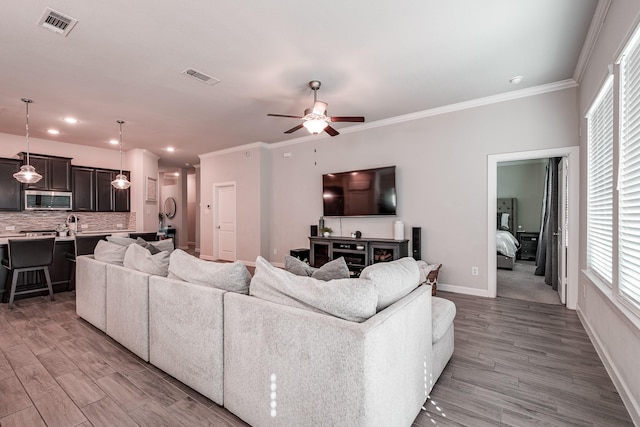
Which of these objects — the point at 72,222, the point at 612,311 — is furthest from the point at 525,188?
the point at 72,222

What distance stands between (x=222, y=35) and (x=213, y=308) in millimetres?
2371

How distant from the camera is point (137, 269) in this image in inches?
101

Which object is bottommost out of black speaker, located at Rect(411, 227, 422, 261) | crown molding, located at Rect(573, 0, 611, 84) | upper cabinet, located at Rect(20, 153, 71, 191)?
black speaker, located at Rect(411, 227, 422, 261)

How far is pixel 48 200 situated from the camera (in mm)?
5875

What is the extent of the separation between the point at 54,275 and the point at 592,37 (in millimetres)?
7172

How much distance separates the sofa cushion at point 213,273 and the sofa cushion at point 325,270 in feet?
0.93

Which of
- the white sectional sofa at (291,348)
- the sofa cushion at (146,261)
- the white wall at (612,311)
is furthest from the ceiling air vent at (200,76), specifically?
the white wall at (612,311)

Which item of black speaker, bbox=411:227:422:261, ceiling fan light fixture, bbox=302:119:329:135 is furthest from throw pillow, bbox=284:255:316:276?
black speaker, bbox=411:227:422:261

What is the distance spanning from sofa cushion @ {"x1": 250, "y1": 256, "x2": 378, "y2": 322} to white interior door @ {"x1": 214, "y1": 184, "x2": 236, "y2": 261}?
225 inches

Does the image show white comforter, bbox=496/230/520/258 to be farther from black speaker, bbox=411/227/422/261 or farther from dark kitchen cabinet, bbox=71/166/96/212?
dark kitchen cabinet, bbox=71/166/96/212

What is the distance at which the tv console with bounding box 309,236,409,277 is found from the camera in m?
4.77

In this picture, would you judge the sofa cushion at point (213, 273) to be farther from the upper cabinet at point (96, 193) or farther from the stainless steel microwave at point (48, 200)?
the upper cabinet at point (96, 193)

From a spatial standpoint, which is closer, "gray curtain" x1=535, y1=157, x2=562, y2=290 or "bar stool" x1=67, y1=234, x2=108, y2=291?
"bar stool" x1=67, y1=234, x2=108, y2=291

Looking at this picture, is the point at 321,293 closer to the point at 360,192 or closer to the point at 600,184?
the point at 600,184
